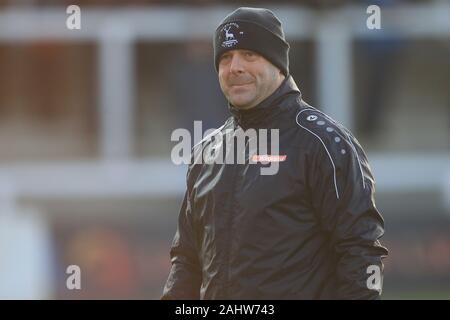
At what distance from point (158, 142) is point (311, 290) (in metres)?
8.66

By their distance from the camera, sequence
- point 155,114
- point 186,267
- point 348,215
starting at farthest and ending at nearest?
point 155,114 → point 186,267 → point 348,215

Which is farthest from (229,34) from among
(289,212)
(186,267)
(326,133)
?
(186,267)

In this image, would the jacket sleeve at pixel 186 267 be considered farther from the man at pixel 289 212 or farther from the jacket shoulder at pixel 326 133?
the jacket shoulder at pixel 326 133

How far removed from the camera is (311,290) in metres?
3.36

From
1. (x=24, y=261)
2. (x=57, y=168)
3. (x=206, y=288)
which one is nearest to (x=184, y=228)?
(x=206, y=288)

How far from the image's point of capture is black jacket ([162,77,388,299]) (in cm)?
333

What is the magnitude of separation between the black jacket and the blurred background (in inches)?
244

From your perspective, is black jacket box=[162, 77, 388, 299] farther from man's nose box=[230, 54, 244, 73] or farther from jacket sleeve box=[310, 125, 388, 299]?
man's nose box=[230, 54, 244, 73]

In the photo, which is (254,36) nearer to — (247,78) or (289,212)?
(247,78)

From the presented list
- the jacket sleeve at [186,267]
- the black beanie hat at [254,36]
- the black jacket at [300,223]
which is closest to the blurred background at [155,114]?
the jacket sleeve at [186,267]

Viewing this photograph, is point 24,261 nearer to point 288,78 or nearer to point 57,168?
point 57,168

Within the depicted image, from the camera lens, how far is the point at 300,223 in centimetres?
337

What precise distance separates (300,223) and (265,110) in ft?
1.22

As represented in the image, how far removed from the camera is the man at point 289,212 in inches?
131
